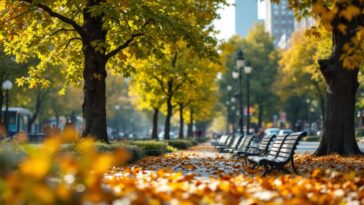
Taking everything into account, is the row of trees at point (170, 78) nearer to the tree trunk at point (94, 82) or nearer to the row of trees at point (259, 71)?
the tree trunk at point (94, 82)

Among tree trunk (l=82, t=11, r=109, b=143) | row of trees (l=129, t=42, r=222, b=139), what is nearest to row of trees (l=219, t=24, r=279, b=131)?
row of trees (l=129, t=42, r=222, b=139)

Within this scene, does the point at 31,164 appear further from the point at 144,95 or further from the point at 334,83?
the point at 144,95

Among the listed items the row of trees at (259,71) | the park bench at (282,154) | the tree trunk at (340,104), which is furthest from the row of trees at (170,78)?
the row of trees at (259,71)

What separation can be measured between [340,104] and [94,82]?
23.8 feet

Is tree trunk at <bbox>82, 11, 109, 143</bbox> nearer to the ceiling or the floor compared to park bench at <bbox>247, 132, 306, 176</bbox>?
nearer to the ceiling

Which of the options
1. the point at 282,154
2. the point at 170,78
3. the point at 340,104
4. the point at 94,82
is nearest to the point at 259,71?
the point at 170,78

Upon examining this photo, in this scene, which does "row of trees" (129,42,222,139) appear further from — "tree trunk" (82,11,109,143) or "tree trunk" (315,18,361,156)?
"tree trunk" (315,18,361,156)

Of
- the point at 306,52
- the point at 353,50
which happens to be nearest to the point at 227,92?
the point at 306,52

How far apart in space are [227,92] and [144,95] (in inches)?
1708

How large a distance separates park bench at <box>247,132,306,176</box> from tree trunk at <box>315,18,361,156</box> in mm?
5381

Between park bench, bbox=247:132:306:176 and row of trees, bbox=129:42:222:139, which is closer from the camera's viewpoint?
park bench, bbox=247:132:306:176

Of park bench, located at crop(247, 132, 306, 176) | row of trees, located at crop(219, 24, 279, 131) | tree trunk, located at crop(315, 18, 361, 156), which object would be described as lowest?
park bench, located at crop(247, 132, 306, 176)

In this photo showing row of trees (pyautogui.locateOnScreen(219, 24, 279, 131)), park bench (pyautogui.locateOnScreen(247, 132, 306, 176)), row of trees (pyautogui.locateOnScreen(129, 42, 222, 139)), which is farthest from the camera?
row of trees (pyautogui.locateOnScreen(219, 24, 279, 131))

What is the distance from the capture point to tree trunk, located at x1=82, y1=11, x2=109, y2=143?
706 inches
